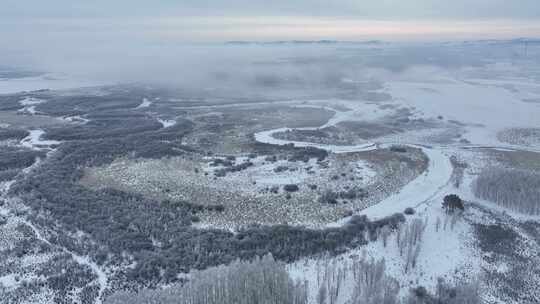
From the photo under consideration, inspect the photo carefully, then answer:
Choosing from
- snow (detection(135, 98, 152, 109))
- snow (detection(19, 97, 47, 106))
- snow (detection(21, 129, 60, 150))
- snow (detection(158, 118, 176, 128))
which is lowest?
snow (detection(21, 129, 60, 150))

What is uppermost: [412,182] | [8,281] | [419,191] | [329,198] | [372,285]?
[329,198]

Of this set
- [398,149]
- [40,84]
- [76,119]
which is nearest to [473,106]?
[398,149]

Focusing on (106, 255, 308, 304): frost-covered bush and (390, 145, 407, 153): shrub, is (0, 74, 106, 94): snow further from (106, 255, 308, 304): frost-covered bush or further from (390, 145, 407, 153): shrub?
(106, 255, 308, 304): frost-covered bush

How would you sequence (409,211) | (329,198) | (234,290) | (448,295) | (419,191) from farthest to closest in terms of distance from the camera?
(419,191), (329,198), (409,211), (448,295), (234,290)

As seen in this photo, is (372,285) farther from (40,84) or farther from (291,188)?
(40,84)

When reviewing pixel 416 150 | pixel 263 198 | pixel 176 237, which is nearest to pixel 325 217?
pixel 263 198

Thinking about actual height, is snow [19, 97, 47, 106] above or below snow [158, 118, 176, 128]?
above

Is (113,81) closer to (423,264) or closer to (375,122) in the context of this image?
(375,122)

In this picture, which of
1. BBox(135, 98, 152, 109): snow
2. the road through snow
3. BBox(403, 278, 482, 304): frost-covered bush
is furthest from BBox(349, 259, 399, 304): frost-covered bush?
BBox(135, 98, 152, 109): snow
